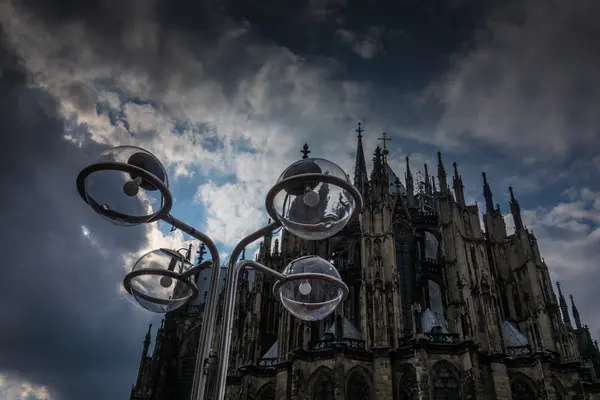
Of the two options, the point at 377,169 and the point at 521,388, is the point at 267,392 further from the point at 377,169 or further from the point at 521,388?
the point at 377,169

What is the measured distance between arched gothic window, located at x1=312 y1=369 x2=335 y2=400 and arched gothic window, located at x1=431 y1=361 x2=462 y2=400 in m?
5.09

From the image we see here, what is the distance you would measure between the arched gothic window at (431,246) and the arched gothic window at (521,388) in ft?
37.4

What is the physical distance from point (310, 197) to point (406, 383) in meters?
19.8

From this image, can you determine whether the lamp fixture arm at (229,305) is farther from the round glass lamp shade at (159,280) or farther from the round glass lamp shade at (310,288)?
the round glass lamp shade at (159,280)

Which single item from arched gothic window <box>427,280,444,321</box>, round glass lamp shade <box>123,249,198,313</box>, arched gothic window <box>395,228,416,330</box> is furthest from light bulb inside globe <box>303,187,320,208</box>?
arched gothic window <box>427,280,444,321</box>

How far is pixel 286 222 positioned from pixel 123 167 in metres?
2.24

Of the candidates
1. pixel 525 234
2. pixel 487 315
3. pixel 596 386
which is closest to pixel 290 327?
pixel 487 315

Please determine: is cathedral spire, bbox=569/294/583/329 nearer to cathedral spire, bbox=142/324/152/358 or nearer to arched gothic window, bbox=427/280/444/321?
arched gothic window, bbox=427/280/444/321

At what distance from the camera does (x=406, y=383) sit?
2294 cm

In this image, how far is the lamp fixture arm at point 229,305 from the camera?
592 cm

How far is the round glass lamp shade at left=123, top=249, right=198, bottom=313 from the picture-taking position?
7277 millimetres

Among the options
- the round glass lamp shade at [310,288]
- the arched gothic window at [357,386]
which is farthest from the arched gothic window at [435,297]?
the round glass lamp shade at [310,288]

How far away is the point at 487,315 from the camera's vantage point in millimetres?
24953

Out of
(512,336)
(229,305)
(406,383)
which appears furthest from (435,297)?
(229,305)
